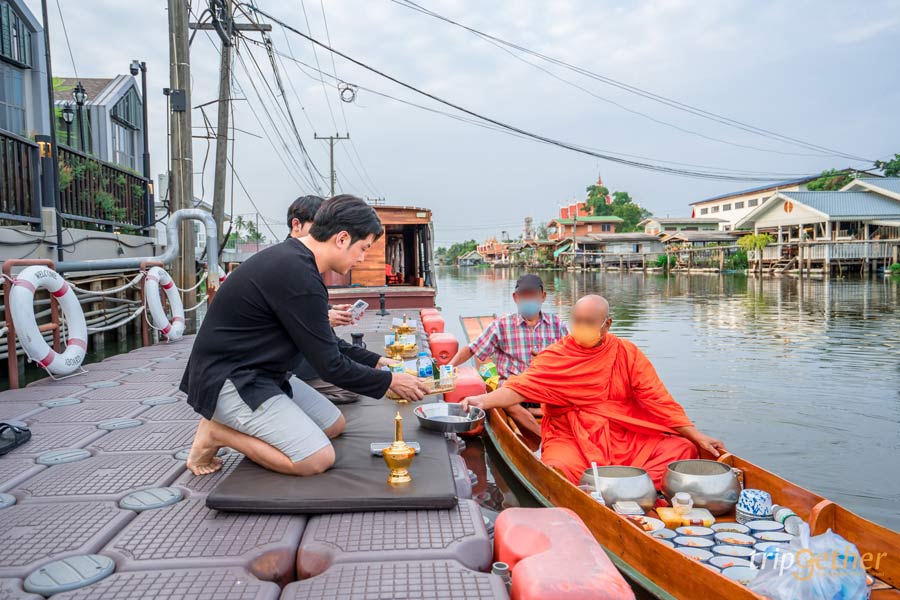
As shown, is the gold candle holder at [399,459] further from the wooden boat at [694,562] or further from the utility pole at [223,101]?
the utility pole at [223,101]

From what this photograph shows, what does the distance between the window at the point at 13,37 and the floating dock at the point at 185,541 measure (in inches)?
560

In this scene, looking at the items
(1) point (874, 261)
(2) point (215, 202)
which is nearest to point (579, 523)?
(2) point (215, 202)

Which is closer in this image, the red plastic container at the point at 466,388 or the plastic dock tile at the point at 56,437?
the plastic dock tile at the point at 56,437

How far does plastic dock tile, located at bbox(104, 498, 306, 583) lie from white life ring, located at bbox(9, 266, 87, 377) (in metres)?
4.26

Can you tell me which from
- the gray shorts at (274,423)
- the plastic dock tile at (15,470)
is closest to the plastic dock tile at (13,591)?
the gray shorts at (274,423)

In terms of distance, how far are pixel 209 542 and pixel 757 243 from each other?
4521cm

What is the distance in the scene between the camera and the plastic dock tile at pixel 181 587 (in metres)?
2.30

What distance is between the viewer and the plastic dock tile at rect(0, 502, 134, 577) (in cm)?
263

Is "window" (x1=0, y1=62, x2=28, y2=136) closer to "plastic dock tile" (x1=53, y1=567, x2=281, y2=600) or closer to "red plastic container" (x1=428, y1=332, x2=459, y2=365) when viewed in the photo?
"red plastic container" (x1=428, y1=332, x2=459, y2=365)

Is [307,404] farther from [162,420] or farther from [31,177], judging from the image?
[31,177]

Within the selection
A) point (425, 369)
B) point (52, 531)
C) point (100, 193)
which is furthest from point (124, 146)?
point (52, 531)

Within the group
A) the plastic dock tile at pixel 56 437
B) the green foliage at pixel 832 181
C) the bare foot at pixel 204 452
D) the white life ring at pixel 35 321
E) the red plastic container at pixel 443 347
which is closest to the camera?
the bare foot at pixel 204 452

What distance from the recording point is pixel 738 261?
4650 centimetres

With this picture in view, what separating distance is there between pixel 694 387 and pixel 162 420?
8932mm
